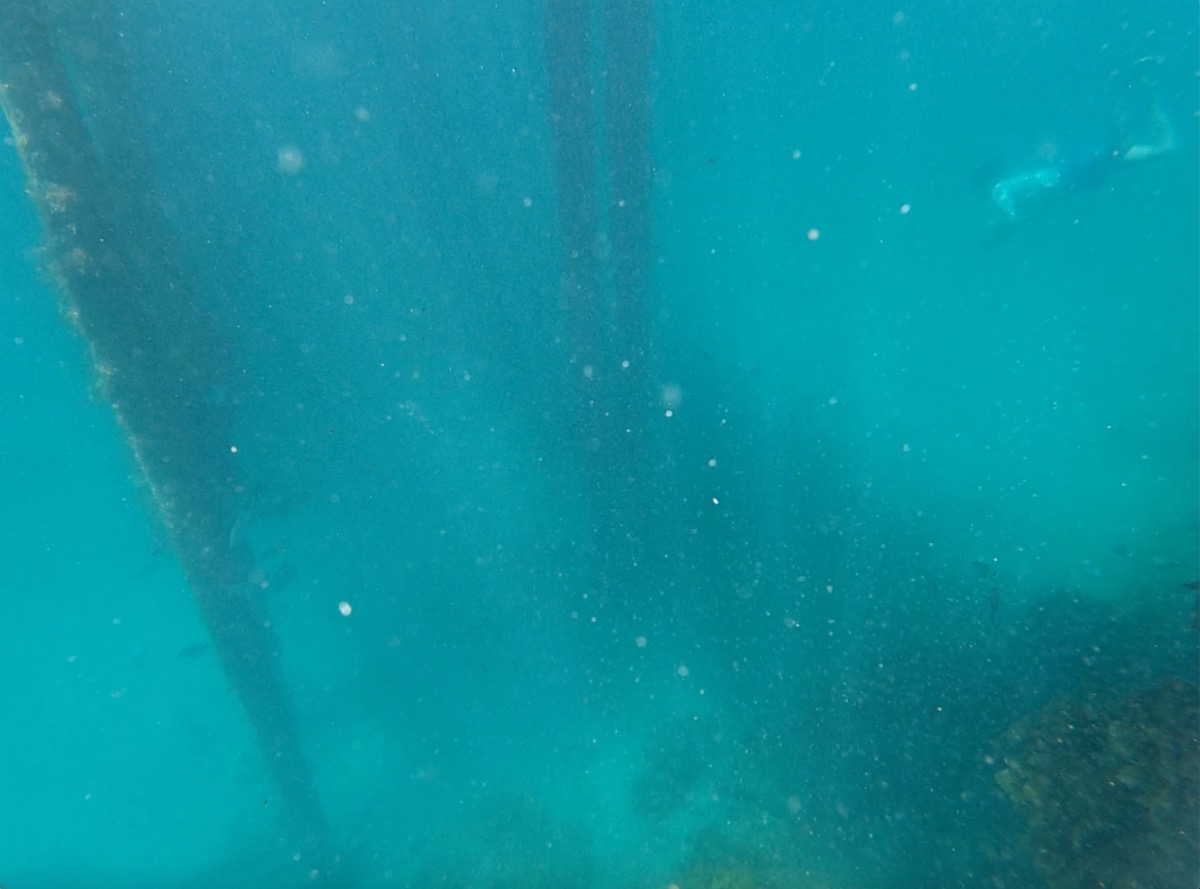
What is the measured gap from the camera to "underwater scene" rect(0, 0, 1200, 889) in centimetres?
669

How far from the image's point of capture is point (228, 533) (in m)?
9.12

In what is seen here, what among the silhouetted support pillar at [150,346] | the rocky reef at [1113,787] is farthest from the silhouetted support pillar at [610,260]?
the rocky reef at [1113,787]

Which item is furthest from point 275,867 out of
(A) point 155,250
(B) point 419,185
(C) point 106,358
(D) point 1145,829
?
(D) point 1145,829

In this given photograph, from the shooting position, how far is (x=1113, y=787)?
572 centimetres

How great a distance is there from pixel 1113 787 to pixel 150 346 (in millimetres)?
11251

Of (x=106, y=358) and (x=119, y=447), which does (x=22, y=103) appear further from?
(x=119, y=447)

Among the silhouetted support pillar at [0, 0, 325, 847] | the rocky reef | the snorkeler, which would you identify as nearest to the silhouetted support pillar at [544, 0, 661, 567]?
the silhouetted support pillar at [0, 0, 325, 847]

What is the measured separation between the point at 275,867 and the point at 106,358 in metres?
10.3

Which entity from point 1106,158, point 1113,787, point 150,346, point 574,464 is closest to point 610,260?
point 574,464

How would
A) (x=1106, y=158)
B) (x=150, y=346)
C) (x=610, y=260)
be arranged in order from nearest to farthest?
(x=150, y=346)
(x=610, y=260)
(x=1106, y=158)

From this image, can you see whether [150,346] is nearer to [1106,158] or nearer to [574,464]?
[574,464]

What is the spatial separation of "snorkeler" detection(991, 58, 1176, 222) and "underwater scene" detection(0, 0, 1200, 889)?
10cm

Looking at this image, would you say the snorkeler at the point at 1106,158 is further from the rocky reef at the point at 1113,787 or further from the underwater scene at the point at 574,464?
the rocky reef at the point at 1113,787

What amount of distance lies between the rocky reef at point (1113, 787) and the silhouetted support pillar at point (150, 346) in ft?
35.2
